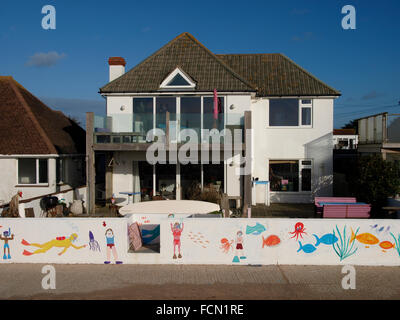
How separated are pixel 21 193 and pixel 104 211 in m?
3.58

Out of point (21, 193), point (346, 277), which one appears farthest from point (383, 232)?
point (21, 193)

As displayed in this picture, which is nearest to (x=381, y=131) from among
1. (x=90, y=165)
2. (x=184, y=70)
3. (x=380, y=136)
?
(x=380, y=136)

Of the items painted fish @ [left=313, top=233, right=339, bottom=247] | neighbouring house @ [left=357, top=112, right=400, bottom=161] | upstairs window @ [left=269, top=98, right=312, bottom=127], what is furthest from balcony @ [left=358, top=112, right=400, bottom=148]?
painted fish @ [left=313, top=233, right=339, bottom=247]

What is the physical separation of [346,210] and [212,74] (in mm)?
8561

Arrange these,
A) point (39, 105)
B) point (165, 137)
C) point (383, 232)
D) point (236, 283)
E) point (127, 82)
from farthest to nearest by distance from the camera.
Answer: point (39, 105), point (127, 82), point (165, 137), point (383, 232), point (236, 283)

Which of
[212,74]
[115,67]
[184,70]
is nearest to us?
[212,74]

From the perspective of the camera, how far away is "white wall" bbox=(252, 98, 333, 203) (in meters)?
18.6

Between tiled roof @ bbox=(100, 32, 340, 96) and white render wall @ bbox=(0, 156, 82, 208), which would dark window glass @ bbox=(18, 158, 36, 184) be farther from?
tiled roof @ bbox=(100, 32, 340, 96)

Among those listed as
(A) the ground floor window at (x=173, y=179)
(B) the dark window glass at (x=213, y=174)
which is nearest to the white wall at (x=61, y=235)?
(A) the ground floor window at (x=173, y=179)

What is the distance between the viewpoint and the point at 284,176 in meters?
18.9

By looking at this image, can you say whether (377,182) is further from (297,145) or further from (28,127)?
(28,127)

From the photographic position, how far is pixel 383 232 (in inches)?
376

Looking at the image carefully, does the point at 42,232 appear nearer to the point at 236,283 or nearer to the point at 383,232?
the point at 236,283

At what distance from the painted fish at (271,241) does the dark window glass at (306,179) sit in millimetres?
9679
